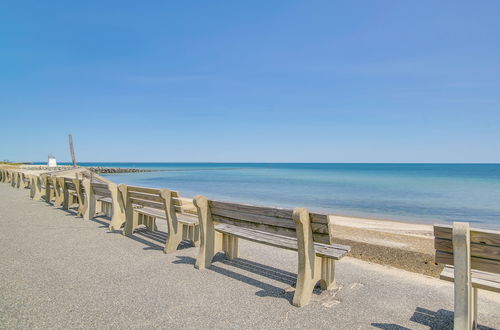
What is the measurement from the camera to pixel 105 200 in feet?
26.4

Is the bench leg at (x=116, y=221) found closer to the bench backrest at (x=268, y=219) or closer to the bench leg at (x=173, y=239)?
the bench leg at (x=173, y=239)

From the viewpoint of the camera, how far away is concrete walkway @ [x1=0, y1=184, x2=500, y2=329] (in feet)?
10.2

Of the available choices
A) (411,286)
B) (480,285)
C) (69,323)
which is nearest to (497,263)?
(480,285)

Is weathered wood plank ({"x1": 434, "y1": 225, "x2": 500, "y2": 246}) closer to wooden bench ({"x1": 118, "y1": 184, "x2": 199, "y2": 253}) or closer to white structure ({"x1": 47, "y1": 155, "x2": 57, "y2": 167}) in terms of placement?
wooden bench ({"x1": 118, "y1": 184, "x2": 199, "y2": 253})

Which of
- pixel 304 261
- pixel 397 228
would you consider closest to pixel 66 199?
pixel 304 261

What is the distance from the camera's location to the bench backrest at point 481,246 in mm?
2486

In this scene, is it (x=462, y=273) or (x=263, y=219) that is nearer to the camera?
(x=462, y=273)

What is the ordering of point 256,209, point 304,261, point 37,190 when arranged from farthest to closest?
point 37,190 → point 256,209 → point 304,261

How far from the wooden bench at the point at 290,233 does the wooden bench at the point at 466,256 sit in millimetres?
1062

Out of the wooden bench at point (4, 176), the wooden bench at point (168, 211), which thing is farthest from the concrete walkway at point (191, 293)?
the wooden bench at point (4, 176)

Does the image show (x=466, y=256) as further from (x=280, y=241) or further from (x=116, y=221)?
(x=116, y=221)

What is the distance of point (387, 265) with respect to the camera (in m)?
5.56

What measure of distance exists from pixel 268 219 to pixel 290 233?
1.09 feet

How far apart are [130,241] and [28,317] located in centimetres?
324
